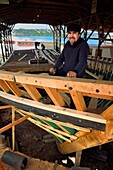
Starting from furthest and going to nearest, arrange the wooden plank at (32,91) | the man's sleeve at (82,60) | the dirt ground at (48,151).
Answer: the dirt ground at (48,151)
the man's sleeve at (82,60)
the wooden plank at (32,91)

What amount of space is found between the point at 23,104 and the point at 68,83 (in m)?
0.93

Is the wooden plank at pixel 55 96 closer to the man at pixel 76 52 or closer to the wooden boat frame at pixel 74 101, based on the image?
the wooden boat frame at pixel 74 101

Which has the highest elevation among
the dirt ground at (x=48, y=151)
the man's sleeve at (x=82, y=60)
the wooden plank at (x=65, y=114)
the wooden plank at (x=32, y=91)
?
the man's sleeve at (x=82, y=60)

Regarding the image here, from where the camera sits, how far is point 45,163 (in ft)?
8.63

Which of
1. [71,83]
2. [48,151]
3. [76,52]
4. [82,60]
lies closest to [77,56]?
[76,52]

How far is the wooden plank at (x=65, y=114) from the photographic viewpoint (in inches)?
68.0

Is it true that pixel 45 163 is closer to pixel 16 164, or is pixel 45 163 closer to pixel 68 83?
pixel 16 164

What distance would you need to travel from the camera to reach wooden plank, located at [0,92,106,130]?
173cm

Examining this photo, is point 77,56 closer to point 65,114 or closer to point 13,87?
point 65,114

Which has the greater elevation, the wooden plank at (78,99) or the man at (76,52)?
the man at (76,52)

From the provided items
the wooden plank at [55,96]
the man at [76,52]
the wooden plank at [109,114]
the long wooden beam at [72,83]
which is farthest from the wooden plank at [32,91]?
the wooden plank at [109,114]

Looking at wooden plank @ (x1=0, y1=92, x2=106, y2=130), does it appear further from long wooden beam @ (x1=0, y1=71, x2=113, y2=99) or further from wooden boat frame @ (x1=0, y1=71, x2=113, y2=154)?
long wooden beam @ (x1=0, y1=71, x2=113, y2=99)

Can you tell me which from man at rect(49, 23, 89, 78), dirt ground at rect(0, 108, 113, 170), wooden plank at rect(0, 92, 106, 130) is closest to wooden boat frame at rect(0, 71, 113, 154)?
wooden plank at rect(0, 92, 106, 130)

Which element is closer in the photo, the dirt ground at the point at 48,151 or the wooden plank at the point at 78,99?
the wooden plank at the point at 78,99
